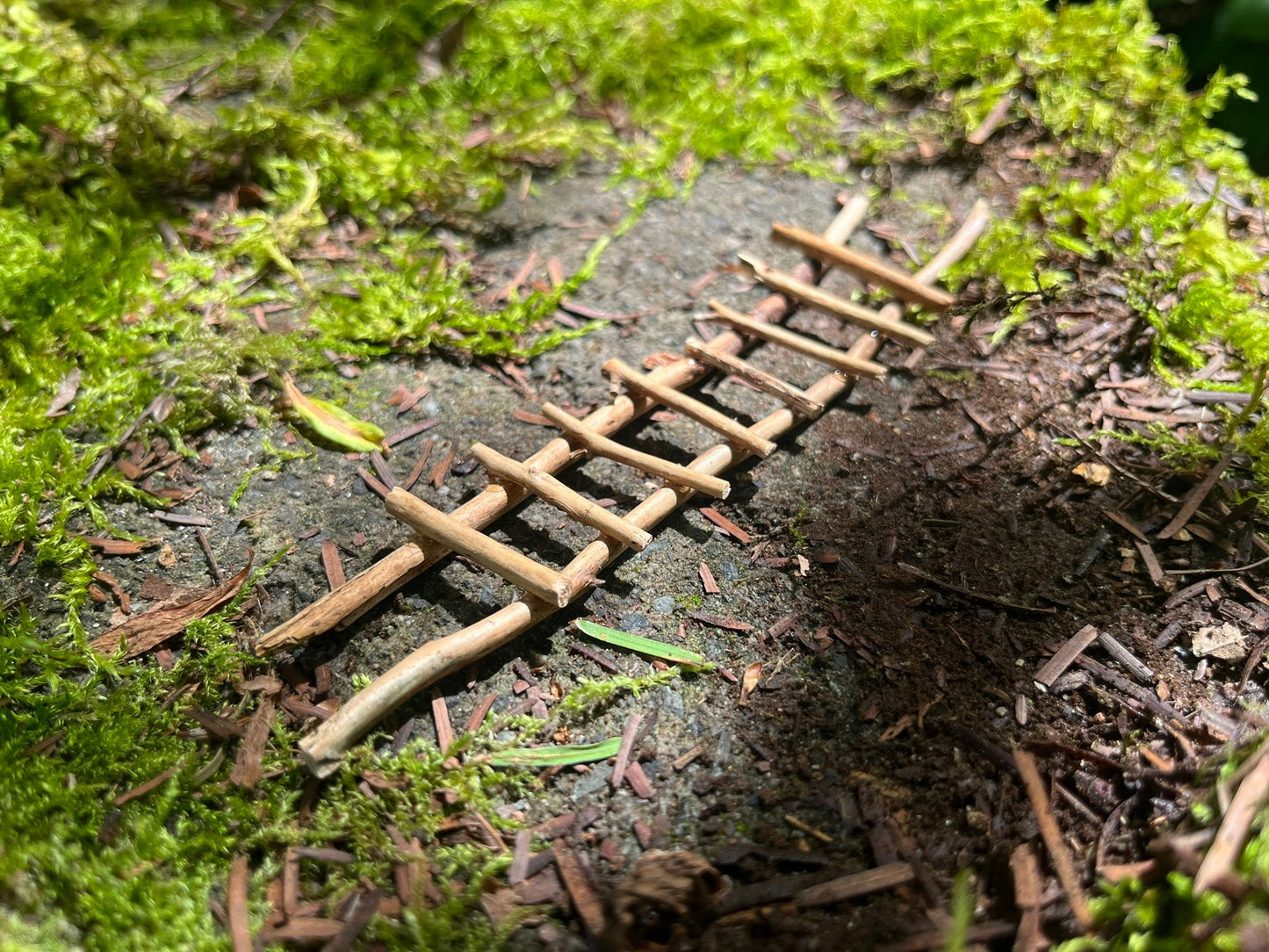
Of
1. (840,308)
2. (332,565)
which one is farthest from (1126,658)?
(332,565)

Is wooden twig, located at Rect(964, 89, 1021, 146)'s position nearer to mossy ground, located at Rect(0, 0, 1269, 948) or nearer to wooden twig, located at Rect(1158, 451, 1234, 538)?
mossy ground, located at Rect(0, 0, 1269, 948)

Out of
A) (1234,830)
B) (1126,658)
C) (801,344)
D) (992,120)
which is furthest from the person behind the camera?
(992,120)

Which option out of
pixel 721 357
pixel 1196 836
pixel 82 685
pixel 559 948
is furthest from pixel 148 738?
pixel 1196 836

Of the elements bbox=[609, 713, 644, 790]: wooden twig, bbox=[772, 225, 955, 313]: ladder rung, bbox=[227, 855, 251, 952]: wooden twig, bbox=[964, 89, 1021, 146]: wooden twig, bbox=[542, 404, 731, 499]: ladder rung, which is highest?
bbox=[964, 89, 1021, 146]: wooden twig

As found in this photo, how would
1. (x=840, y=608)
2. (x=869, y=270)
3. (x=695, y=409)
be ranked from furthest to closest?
(x=869, y=270)
(x=695, y=409)
(x=840, y=608)

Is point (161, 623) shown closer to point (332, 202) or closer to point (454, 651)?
point (454, 651)

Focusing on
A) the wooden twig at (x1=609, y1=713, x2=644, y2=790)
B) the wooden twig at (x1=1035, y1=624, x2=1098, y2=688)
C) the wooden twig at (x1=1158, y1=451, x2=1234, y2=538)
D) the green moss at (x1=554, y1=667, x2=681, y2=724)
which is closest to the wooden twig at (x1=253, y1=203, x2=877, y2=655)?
the green moss at (x1=554, y1=667, x2=681, y2=724)

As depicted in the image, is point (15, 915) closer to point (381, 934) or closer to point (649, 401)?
point (381, 934)
